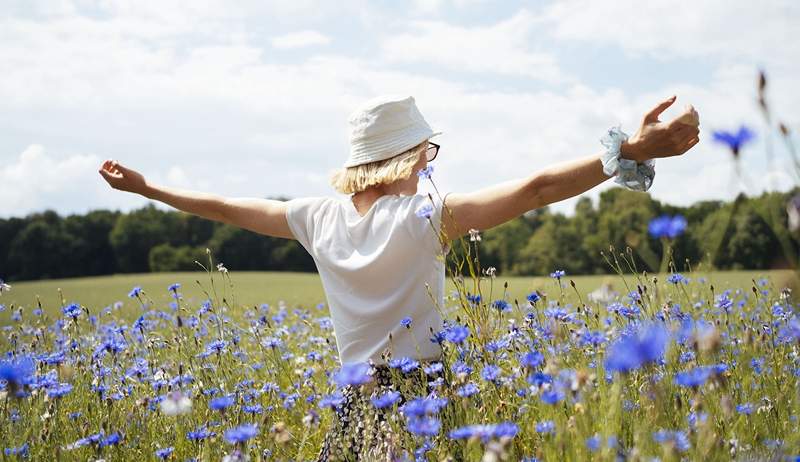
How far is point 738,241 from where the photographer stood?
31.8 metres

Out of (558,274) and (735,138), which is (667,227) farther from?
(558,274)

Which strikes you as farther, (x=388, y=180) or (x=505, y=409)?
(x=388, y=180)

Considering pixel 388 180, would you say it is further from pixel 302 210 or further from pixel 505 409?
pixel 505 409

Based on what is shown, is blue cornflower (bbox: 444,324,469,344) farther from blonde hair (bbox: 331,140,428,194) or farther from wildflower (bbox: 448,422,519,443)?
blonde hair (bbox: 331,140,428,194)

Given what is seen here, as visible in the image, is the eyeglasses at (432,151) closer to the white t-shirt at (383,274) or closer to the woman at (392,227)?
the woman at (392,227)

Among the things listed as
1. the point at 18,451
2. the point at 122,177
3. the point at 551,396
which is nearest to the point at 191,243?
the point at 122,177

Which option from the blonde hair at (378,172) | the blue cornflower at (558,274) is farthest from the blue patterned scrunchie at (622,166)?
the blue cornflower at (558,274)

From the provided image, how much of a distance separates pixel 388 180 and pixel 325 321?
9.88ft

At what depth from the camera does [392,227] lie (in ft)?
8.31

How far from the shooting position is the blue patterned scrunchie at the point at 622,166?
2.29 meters

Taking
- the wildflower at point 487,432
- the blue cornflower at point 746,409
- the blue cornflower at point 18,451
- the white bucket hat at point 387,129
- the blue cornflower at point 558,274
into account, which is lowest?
the blue cornflower at point 746,409

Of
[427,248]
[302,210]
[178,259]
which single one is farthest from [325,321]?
[178,259]

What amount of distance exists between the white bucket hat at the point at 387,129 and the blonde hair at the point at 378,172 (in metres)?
0.03

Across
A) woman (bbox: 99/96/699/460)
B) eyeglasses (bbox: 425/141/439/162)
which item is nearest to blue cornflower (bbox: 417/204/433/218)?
woman (bbox: 99/96/699/460)
